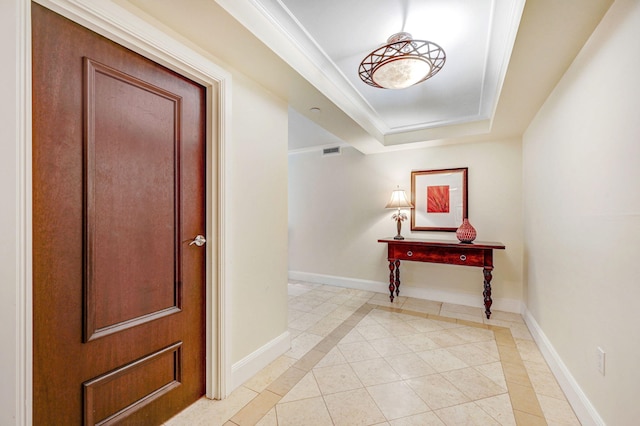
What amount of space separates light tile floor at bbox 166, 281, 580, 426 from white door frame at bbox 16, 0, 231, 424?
0.32 m

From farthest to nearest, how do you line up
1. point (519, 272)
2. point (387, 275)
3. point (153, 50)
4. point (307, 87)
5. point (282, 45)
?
point (387, 275) → point (519, 272) → point (307, 87) → point (282, 45) → point (153, 50)

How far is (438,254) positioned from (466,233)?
0.40m

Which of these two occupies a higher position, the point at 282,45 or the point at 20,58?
the point at 282,45

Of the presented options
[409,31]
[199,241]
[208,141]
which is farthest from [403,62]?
[199,241]

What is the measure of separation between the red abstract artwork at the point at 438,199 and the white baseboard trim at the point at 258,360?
8.46 ft

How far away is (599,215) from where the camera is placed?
1.45 meters

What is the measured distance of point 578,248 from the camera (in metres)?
1.70

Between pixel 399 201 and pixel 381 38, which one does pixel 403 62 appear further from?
pixel 399 201

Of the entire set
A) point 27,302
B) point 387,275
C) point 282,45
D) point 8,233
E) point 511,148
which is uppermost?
point 282,45

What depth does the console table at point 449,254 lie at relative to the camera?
123 inches

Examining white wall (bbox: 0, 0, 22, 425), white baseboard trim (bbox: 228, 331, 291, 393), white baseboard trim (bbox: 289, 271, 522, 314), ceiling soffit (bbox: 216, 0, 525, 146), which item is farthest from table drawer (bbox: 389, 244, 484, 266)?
white wall (bbox: 0, 0, 22, 425)

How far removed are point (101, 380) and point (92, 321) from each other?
0.28 metres

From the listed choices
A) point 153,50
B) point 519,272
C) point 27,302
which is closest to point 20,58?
point 153,50

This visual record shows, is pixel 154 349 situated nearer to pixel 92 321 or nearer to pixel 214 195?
pixel 92 321
